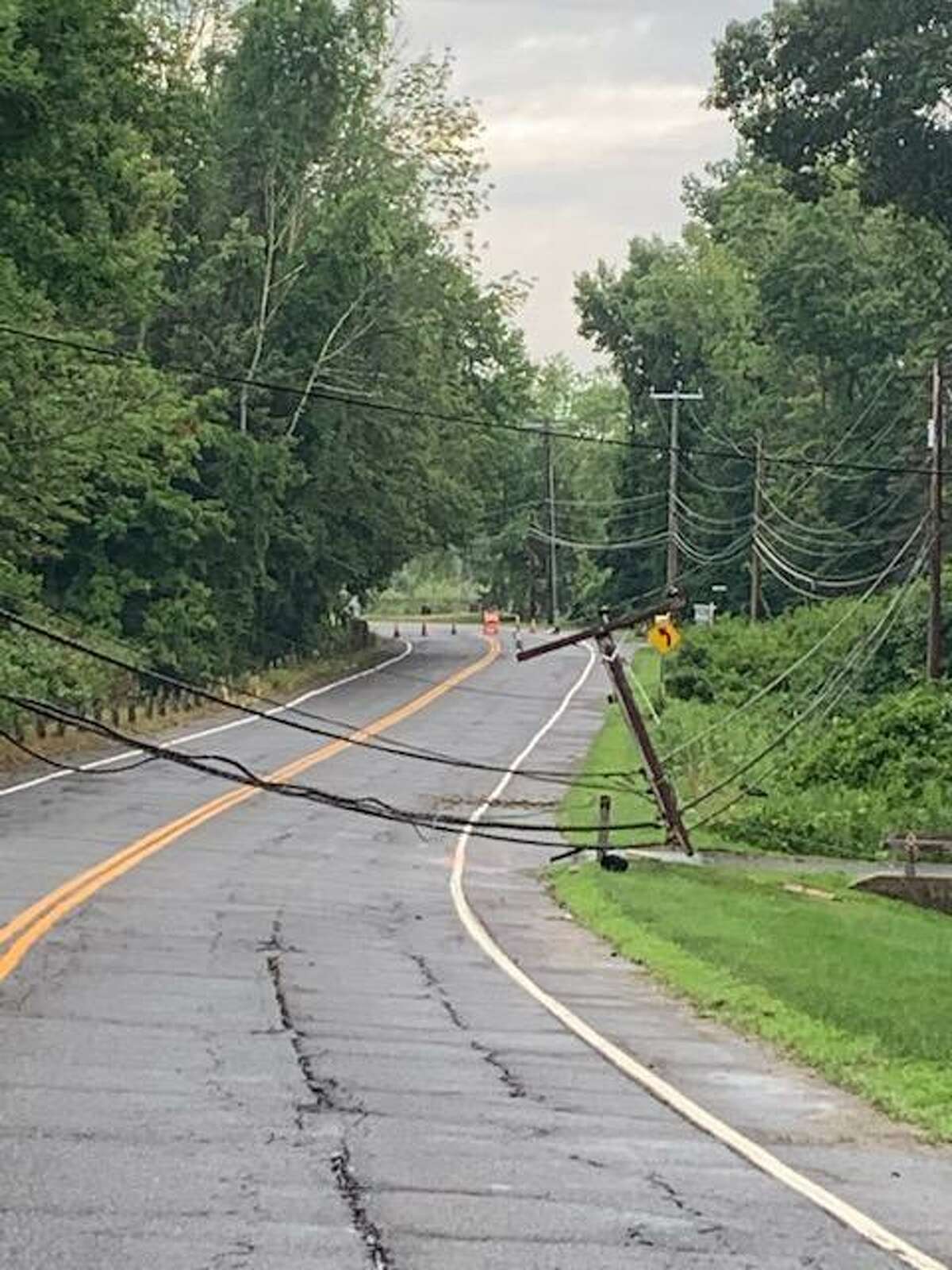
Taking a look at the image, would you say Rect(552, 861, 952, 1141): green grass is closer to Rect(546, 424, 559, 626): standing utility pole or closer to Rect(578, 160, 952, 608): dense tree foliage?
Rect(578, 160, 952, 608): dense tree foliage

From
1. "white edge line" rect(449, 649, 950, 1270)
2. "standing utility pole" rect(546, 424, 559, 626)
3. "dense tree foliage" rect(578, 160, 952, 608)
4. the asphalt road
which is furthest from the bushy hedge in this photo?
"standing utility pole" rect(546, 424, 559, 626)

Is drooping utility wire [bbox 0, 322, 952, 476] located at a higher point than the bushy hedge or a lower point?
higher

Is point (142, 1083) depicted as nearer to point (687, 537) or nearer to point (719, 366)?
point (687, 537)

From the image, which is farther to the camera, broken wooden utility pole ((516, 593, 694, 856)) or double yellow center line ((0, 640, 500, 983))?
broken wooden utility pole ((516, 593, 694, 856))

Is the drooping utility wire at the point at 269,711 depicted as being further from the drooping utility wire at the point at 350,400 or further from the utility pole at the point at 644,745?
the drooping utility wire at the point at 350,400

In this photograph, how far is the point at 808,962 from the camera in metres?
21.4

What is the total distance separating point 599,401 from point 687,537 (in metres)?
67.3

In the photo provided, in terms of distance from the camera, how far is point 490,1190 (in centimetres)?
928

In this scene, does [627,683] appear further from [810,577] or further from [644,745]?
[810,577]

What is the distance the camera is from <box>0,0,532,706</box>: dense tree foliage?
2397 inches

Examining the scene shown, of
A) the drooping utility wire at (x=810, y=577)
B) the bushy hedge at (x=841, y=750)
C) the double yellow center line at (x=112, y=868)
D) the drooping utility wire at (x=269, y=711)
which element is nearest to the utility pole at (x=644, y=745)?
the drooping utility wire at (x=269, y=711)

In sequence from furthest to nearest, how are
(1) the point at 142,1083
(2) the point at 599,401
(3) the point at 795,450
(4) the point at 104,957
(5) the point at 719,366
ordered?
(2) the point at 599,401 < (5) the point at 719,366 < (3) the point at 795,450 < (4) the point at 104,957 < (1) the point at 142,1083

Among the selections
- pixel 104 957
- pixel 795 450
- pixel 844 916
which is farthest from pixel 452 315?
pixel 104 957

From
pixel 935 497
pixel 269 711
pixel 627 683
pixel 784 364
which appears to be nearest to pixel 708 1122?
pixel 627 683
